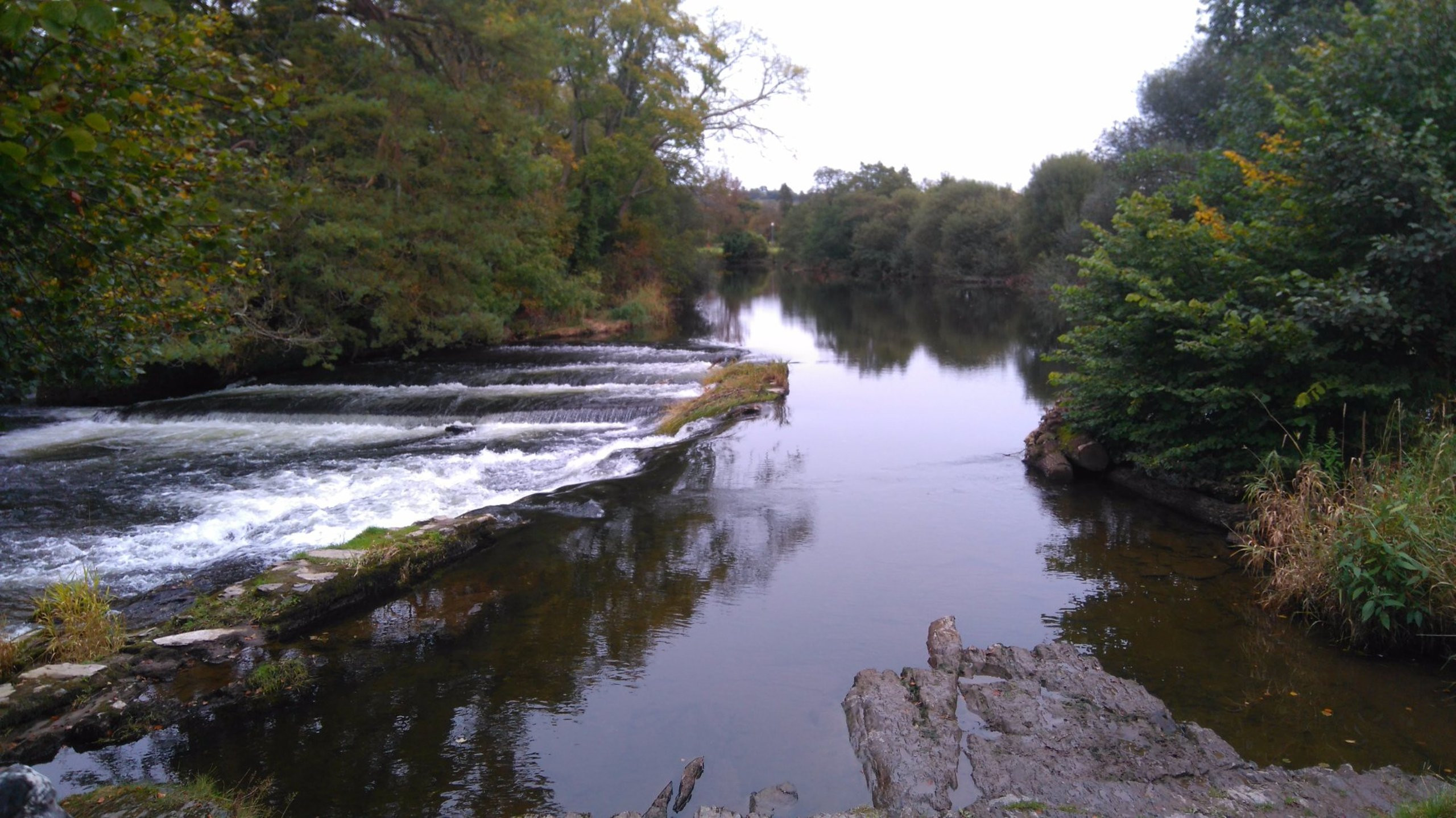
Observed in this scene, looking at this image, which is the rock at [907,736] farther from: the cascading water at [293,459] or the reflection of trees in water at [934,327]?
the reflection of trees in water at [934,327]

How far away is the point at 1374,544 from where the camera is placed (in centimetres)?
632

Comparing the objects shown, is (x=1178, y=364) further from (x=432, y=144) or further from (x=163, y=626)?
(x=432, y=144)

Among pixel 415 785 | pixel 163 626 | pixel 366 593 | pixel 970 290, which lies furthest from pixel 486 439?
pixel 970 290

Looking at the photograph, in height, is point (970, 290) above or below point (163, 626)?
above

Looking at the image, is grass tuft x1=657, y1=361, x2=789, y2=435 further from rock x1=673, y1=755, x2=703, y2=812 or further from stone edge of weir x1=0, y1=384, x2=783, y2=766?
rock x1=673, y1=755, x2=703, y2=812

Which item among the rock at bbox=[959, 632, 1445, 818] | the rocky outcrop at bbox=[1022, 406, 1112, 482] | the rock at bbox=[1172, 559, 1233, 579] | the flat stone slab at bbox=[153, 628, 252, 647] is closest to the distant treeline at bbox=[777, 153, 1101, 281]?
the rocky outcrop at bbox=[1022, 406, 1112, 482]

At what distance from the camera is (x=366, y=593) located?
24.0ft

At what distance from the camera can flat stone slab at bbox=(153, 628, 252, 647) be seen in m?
6.05

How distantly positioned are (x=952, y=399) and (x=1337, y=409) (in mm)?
8812

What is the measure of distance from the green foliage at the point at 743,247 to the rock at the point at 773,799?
253 feet

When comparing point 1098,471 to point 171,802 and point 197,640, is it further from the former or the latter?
point 171,802

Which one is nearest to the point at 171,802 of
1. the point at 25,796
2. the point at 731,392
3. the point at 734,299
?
the point at 25,796

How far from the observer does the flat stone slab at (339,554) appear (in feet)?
24.7

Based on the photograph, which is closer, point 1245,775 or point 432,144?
point 1245,775
